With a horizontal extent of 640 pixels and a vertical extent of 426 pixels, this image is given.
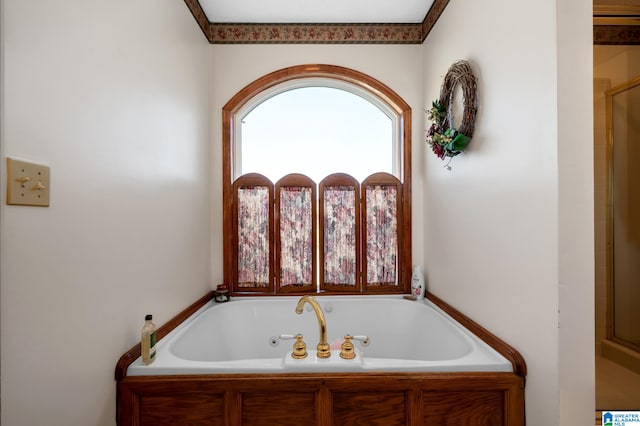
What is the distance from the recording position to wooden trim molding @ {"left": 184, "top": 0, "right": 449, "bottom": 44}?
87.5 inches

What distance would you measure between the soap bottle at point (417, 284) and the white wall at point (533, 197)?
54 cm

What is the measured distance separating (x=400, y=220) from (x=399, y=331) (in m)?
0.78

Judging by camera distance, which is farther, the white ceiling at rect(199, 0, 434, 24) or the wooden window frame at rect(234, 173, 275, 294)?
the wooden window frame at rect(234, 173, 275, 294)

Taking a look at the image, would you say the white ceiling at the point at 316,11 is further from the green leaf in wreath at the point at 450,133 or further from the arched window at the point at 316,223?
the green leaf in wreath at the point at 450,133

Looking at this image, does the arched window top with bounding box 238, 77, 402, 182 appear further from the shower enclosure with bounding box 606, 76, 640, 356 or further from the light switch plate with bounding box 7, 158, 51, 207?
the light switch plate with bounding box 7, 158, 51, 207

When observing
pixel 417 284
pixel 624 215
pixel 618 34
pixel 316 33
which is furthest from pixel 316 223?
pixel 618 34

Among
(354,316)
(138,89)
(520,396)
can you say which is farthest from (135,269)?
(520,396)

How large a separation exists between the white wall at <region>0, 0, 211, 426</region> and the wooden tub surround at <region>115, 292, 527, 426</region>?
20cm

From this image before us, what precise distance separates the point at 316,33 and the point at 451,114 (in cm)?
119

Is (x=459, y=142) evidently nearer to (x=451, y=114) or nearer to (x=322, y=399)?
(x=451, y=114)

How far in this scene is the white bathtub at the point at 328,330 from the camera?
1.55m

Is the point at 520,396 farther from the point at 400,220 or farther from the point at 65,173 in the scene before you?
the point at 65,173

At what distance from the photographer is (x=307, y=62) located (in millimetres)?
2248

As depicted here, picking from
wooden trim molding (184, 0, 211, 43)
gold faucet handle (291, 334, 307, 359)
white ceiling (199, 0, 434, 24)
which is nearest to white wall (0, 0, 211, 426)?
wooden trim molding (184, 0, 211, 43)
